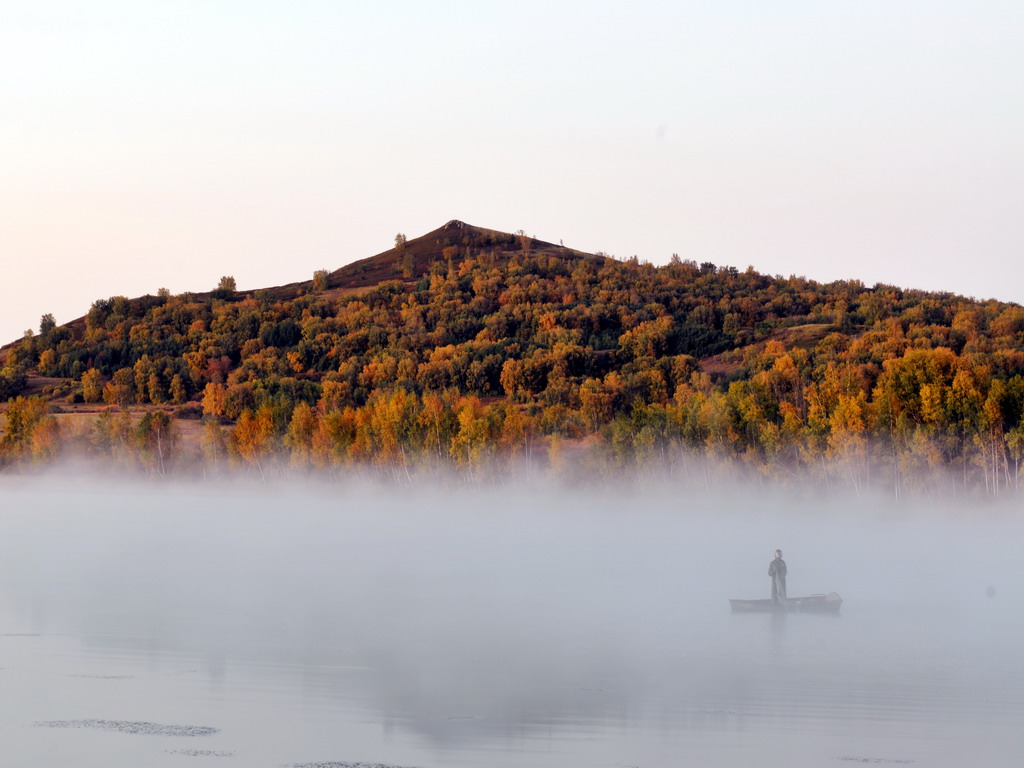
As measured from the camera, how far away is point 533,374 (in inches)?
5007

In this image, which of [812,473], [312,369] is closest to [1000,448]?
[812,473]

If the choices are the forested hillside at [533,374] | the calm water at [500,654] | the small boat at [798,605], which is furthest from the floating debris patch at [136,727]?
the forested hillside at [533,374]

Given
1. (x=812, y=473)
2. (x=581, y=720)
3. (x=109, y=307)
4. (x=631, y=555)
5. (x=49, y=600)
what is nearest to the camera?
(x=581, y=720)

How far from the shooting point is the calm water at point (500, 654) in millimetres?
18531

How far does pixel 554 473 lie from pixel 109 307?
9458 cm

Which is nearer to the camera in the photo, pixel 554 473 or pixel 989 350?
pixel 554 473

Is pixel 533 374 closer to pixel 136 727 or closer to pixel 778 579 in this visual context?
pixel 778 579

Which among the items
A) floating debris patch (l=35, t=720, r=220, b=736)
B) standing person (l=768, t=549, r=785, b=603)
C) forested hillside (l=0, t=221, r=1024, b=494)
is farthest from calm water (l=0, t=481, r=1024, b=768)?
forested hillside (l=0, t=221, r=1024, b=494)

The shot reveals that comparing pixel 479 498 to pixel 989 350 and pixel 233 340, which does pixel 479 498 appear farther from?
pixel 233 340

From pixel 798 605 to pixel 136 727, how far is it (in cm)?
1862

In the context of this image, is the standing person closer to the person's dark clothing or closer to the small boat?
the person's dark clothing

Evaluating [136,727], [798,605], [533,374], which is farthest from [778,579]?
[533,374]

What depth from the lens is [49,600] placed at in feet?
110

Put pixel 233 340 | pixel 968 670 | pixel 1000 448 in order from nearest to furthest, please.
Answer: pixel 968 670 < pixel 1000 448 < pixel 233 340
